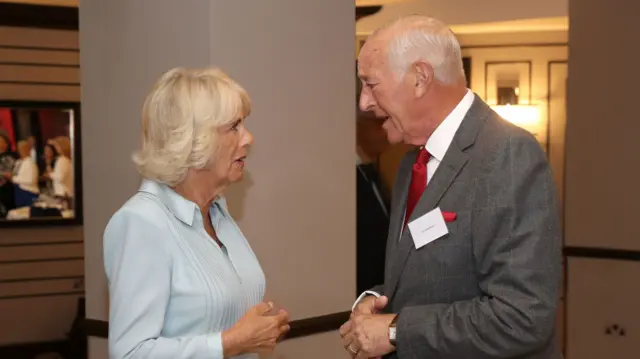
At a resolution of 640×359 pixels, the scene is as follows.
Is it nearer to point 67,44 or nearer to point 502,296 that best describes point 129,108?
point 502,296

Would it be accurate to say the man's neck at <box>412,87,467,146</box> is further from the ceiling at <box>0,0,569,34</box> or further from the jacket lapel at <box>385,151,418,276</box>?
the ceiling at <box>0,0,569,34</box>

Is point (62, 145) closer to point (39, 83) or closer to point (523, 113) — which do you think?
point (39, 83)

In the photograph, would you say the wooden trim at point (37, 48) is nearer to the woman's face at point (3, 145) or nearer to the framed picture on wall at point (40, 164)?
the framed picture on wall at point (40, 164)

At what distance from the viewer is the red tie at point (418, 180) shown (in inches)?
80.2

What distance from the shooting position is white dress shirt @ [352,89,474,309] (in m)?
1.99

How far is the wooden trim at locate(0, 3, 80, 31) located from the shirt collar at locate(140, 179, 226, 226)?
5901 mm

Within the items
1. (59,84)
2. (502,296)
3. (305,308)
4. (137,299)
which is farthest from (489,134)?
(59,84)

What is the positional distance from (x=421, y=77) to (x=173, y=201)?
29.5 inches

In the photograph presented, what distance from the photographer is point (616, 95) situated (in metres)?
5.19

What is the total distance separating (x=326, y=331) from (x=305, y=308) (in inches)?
6.7

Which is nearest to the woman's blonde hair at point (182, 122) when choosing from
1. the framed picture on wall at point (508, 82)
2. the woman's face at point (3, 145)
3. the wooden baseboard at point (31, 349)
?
the woman's face at point (3, 145)

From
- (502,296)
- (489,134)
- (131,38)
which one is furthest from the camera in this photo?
(131,38)

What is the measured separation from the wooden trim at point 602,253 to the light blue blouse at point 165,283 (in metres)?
3.56

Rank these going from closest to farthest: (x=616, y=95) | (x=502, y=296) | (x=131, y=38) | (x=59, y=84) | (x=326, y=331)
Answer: (x=502, y=296), (x=131, y=38), (x=326, y=331), (x=616, y=95), (x=59, y=84)
